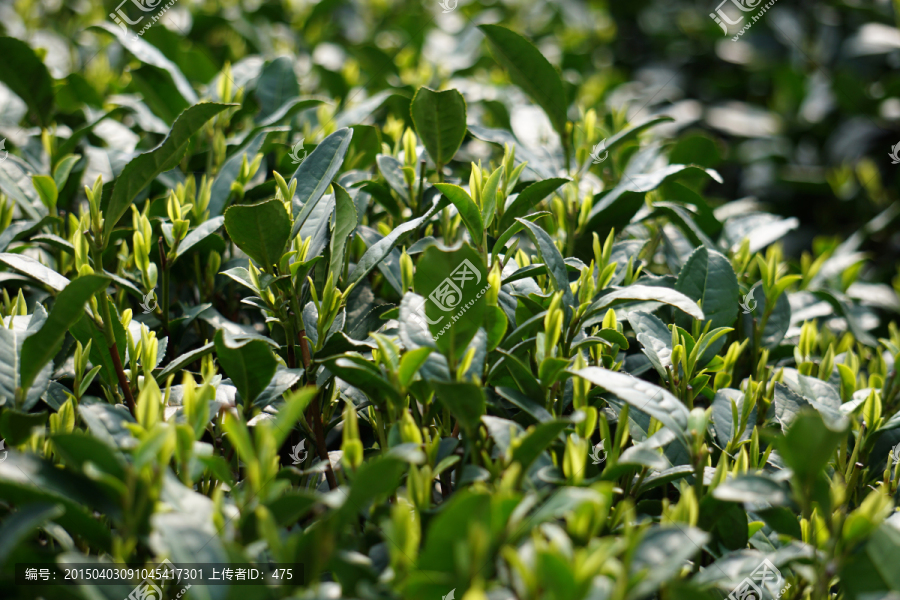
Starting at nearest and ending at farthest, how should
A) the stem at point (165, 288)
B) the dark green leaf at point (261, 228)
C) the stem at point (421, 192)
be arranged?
the dark green leaf at point (261, 228) < the stem at point (165, 288) < the stem at point (421, 192)

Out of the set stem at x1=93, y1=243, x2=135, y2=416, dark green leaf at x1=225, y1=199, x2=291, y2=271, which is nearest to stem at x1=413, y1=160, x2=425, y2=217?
dark green leaf at x1=225, y1=199, x2=291, y2=271

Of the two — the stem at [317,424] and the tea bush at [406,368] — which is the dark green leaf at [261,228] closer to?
the tea bush at [406,368]

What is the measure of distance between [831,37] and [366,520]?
4.65 meters

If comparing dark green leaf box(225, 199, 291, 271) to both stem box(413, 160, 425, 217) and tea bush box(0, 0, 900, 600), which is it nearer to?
tea bush box(0, 0, 900, 600)

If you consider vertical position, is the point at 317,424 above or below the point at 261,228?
below

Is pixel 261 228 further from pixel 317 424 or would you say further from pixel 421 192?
pixel 421 192

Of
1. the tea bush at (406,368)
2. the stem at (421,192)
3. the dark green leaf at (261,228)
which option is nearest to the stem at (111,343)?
the tea bush at (406,368)

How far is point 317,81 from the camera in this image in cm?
301

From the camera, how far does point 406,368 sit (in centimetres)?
117

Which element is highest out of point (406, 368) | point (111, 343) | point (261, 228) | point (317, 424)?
point (261, 228)

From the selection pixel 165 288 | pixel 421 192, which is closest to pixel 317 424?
pixel 165 288

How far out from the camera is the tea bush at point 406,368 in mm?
1000

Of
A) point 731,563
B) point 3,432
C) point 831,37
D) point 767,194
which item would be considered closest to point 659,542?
point 731,563

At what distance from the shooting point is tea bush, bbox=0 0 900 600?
100 centimetres
